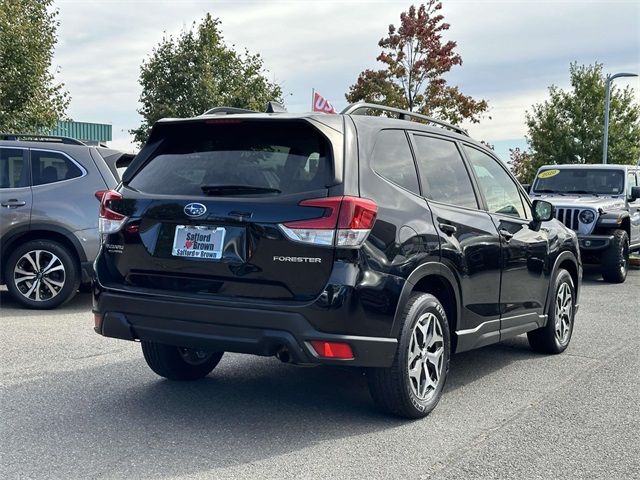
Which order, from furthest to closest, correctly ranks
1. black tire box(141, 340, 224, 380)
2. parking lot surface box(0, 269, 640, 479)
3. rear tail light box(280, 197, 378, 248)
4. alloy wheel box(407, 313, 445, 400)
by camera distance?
black tire box(141, 340, 224, 380), alloy wheel box(407, 313, 445, 400), rear tail light box(280, 197, 378, 248), parking lot surface box(0, 269, 640, 479)

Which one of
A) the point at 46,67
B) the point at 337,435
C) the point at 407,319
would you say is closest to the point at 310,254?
the point at 407,319

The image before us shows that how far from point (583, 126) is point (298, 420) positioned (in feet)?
111

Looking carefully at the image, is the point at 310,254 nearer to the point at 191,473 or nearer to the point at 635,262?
the point at 191,473

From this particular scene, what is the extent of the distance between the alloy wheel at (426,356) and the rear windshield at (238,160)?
3.69ft

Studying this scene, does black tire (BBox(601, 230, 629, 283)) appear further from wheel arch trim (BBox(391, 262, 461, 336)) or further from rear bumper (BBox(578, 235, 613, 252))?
wheel arch trim (BBox(391, 262, 461, 336))

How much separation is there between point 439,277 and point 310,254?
3.64 feet

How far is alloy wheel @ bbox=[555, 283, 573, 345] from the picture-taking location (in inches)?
260

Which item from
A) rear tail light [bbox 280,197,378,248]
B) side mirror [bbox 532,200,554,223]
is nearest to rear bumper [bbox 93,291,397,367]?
rear tail light [bbox 280,197,378,248]

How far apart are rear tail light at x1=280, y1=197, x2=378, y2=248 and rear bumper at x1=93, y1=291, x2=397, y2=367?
1.36 feet

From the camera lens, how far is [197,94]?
85.6 ft

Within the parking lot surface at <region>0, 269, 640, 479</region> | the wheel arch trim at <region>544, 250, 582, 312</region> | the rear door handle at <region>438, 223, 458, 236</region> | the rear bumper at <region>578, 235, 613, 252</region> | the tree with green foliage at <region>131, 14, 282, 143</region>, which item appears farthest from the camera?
the tree with green foliage at <region>131, 14, 282, 143</region>

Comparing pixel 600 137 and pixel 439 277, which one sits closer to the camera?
pixel 439 277

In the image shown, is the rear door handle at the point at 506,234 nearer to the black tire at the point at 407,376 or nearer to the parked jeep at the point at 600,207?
the black tire at the point at 407,376

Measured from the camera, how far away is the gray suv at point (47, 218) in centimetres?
828
